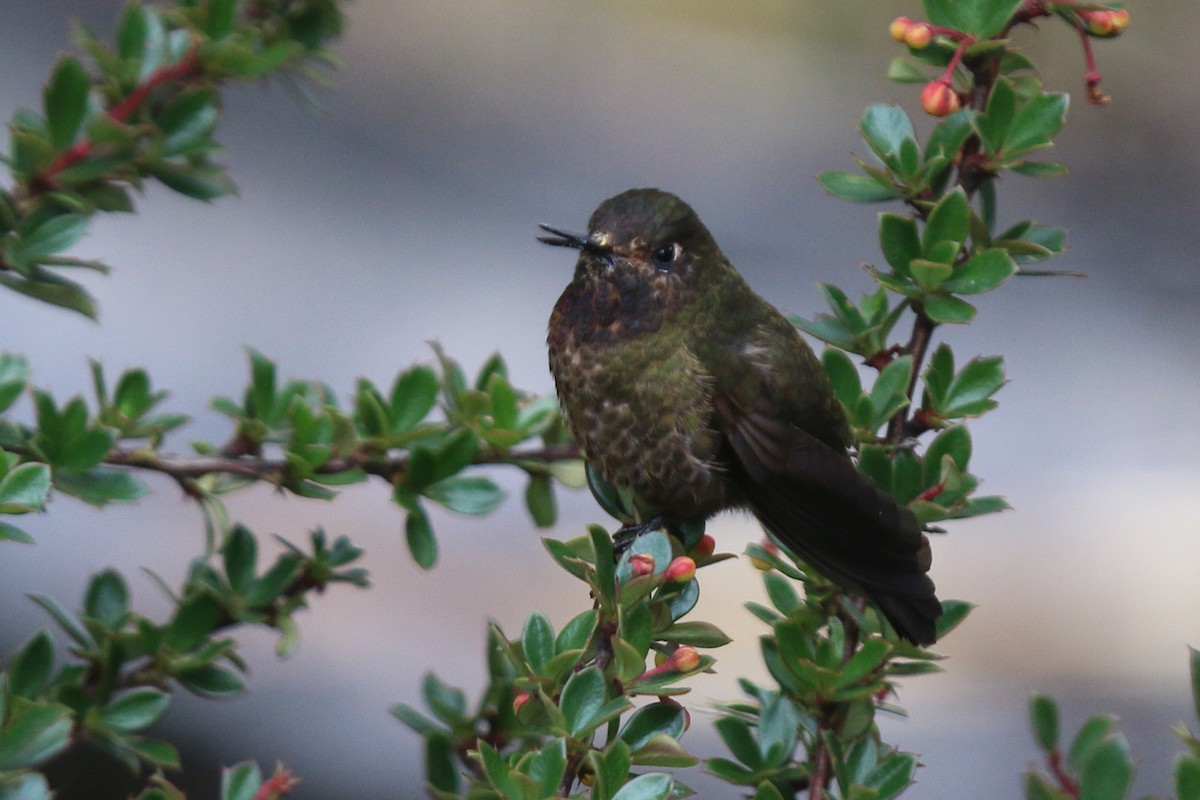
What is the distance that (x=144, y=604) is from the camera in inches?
130

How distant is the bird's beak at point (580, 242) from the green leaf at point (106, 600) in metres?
0.53

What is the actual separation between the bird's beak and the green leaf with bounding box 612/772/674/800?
2.07ft

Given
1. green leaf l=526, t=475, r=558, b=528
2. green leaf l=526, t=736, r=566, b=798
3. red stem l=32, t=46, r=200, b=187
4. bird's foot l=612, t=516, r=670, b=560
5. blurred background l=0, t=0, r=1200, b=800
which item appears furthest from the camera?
blurred background l=0, t=0, r=1200, b=800

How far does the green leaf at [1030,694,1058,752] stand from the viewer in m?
1.13

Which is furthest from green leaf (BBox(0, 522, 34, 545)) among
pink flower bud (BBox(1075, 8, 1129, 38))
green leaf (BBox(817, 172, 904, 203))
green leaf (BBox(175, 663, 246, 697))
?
pink flower bud (BBox(1075, 8, 1129, 38))

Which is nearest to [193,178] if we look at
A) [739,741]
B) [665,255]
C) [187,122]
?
[187,122]

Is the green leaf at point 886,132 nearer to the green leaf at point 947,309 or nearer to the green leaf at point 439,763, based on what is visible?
the green leaf at point 947,309

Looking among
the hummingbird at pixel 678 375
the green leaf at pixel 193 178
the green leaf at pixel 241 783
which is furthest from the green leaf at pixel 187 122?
the green leaf at pixel 241 783

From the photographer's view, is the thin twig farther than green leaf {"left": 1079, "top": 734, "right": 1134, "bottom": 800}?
Yes

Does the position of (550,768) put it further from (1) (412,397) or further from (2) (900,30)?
(2) (900,30)

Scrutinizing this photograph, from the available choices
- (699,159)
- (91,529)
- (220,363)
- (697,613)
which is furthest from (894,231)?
(699,159)

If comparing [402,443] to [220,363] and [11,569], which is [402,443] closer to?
[11,569]

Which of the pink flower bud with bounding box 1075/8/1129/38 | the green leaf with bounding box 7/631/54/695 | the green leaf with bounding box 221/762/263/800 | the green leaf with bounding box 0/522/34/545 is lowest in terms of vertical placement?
the green leaf with bounding box 221/762/263/800

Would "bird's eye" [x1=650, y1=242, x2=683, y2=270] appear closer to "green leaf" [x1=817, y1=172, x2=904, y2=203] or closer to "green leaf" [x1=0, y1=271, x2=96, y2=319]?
"green leaf" [x1=817, y1=172, x2=904, y2=203]
